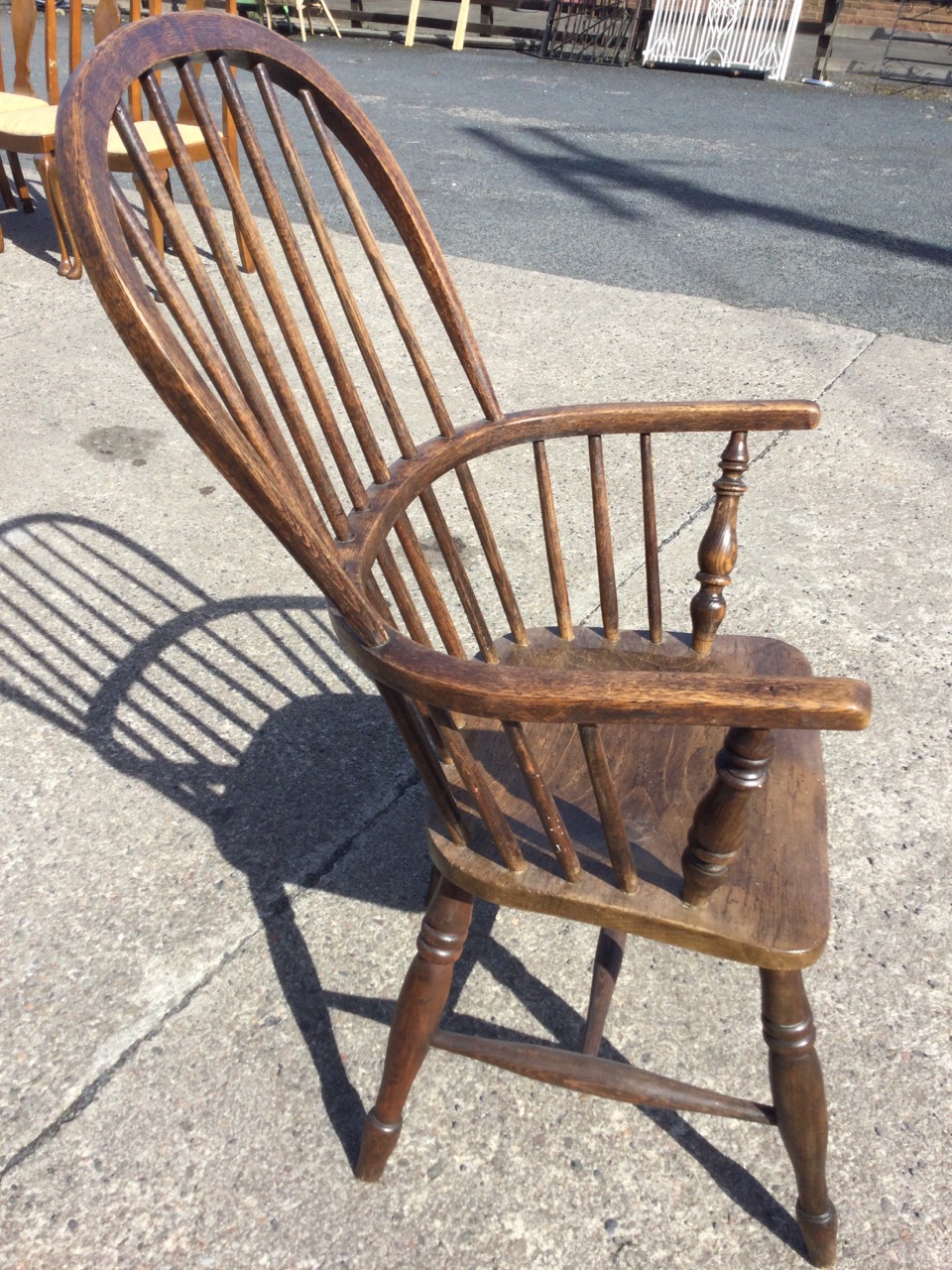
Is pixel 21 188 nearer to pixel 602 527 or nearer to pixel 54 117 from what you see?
pixel 54 117

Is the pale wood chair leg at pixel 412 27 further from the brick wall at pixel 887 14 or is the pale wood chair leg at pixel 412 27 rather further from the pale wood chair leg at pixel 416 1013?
the pale wood chair leg at pixel 416 1013

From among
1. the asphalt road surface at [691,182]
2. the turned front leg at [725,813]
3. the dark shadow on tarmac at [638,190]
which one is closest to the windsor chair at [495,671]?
the turned front leg at [725,813]

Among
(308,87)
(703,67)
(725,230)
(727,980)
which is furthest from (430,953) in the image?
(703,67)

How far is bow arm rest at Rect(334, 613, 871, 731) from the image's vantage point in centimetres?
100

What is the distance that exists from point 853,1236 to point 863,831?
2.61 ft

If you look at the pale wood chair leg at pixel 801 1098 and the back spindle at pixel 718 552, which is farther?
the back spindle at pixel 718 552

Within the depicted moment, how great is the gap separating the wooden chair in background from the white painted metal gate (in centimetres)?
780

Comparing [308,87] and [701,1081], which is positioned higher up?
[308,87]

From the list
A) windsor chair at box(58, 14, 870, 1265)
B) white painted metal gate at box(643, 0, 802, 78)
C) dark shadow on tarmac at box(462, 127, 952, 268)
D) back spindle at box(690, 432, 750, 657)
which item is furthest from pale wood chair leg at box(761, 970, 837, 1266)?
white painted metal gate at box(643, 0, 802, 78)

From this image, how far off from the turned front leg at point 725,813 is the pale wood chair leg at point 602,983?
44 centimetres

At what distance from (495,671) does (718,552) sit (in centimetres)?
64

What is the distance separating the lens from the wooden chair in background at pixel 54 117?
441 cm

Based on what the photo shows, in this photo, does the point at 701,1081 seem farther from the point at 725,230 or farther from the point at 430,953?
the point at 725,230

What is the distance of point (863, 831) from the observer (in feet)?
6.79
